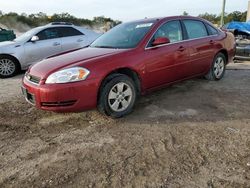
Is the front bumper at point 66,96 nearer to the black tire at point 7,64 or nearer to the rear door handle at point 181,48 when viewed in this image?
the rear door handle at point 181,48

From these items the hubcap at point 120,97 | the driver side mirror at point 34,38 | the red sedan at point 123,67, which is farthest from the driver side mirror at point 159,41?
the driver side mirror at point 34,38

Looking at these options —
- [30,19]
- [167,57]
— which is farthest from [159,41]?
[30,19]

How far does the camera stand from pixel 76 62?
4.16 m

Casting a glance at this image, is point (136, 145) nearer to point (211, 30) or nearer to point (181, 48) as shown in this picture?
point (181, 48)

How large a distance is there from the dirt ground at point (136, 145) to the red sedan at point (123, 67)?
0.37m

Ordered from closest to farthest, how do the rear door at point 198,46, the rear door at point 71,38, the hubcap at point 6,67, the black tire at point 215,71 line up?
the rear door at point 198,46 < the black tire at point 215,71 < the hubcap at point 6,67 < the rear door at point 71,38

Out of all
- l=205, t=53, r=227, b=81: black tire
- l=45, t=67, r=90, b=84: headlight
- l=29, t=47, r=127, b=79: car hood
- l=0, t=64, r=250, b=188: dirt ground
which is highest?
l=29, t=47, r=127, b=79: car hood

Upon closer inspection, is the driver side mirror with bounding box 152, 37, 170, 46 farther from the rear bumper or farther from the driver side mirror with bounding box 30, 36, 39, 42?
the rear bumper

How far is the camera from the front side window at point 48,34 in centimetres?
858

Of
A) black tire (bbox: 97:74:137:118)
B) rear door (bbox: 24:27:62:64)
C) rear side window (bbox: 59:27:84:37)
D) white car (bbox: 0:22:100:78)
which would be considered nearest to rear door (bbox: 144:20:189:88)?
black tire (bbox: 97:74:137:118)

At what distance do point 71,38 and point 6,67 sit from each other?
7.17ft

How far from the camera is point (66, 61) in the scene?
432 cm

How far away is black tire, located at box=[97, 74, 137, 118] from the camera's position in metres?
4.16

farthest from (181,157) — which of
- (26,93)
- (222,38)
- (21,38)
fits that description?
(21,38)
